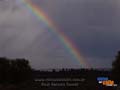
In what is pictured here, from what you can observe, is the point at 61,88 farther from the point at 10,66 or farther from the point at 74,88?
the point at 10,66

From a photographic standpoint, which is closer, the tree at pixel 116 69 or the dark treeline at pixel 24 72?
the dark treeline at pixel 24 72

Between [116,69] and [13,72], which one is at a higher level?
[116,69]

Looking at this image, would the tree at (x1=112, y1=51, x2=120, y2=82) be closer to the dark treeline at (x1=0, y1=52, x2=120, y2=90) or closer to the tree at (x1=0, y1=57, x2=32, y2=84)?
the dark treeline at (x1=0, y1=52, x2=120, y2=90)

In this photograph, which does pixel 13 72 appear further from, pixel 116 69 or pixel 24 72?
pixel 116 69

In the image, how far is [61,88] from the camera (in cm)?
8769

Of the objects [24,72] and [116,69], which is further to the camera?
[116,69]

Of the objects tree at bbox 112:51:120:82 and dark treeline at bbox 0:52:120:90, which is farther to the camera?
tree at bbox 112:51:120:82

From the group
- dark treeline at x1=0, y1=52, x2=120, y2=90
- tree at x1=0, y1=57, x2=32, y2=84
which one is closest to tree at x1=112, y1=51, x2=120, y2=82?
dark treeline at x1=0, y1=52, x2=120, y2=90

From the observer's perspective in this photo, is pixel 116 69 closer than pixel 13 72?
No

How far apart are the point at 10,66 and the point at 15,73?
4.18 meters

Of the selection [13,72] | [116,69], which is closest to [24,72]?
[13,72]

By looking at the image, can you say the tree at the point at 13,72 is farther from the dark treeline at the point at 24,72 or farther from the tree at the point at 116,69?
the tree at the point at 116,69

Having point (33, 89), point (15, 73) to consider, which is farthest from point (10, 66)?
point (33, 89)

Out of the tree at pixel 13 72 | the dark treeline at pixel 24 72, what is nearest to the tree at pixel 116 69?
the dark treeline at pixel 24 72
